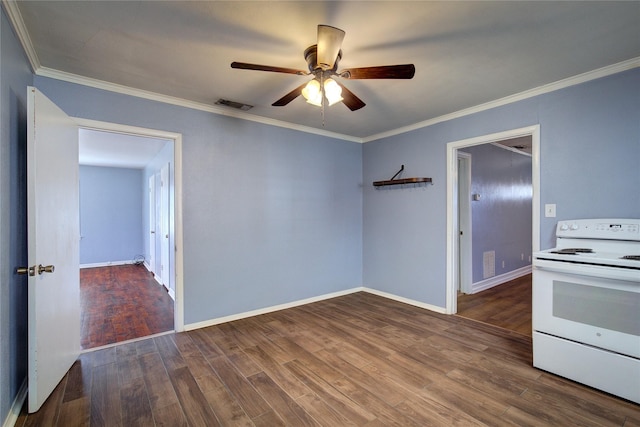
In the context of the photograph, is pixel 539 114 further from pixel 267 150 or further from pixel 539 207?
pixel 267 150

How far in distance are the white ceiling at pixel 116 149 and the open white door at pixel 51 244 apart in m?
1.67

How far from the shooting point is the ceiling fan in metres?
1.61

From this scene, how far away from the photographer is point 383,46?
6.75 ft

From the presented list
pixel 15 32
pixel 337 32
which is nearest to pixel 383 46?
pixel 337 32

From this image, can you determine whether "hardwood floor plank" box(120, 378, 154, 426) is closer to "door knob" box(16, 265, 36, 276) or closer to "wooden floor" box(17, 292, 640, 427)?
"wooden floor" box(17, 292, 640, 427)

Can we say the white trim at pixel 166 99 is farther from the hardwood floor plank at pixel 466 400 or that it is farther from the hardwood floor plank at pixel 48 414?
the hardwood floor plank at pixel 466 400

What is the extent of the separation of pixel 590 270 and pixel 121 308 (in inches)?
196

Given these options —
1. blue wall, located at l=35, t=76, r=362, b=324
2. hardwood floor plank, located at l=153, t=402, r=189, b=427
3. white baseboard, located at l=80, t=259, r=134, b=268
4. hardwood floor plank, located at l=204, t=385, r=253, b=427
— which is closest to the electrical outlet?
blue wall, located at l=35, t=76, r=362, b=324

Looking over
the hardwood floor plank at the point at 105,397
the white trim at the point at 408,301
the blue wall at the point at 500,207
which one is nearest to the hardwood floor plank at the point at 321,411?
the hardwood floor plank at the point at 105,397

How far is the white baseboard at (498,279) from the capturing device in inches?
180

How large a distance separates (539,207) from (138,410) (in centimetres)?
360

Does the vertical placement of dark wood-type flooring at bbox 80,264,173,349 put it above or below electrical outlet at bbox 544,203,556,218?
below

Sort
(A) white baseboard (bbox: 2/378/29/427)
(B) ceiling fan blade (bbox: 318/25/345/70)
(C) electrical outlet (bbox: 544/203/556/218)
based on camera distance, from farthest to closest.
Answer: (C) electrical outlet (bbox: 544/203/556/218) < (A) white baseboard (bbox: 2/378/29/427) < (B) ceiling fan blade (bbox: 318/25/345/70)

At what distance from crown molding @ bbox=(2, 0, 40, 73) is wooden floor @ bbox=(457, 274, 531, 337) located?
181 inches
